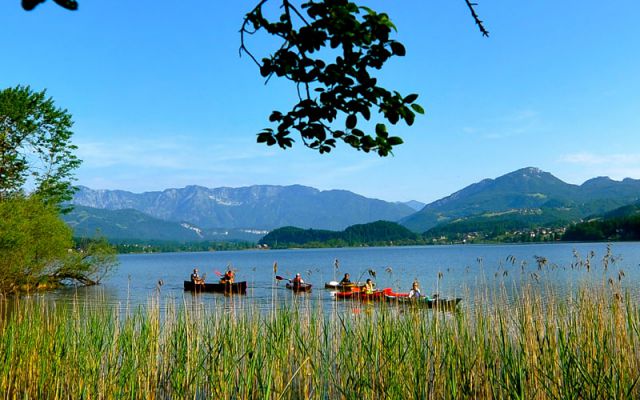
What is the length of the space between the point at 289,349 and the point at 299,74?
5072 millimetres

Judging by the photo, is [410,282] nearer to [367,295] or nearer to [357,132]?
[367,295]

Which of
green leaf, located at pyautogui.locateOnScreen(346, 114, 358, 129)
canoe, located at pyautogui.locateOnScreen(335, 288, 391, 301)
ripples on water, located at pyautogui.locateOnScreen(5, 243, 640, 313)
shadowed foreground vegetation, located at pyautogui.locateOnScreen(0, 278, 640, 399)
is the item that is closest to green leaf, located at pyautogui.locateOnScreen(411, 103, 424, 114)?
green leaf, located at pyautogui.locateOnScreen(346, 114, 358, 129)

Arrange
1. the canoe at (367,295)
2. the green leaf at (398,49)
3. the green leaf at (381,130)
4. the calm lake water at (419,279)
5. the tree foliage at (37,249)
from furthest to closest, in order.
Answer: the tree foliage at (37,249) < the calm lake water at (419,279) < the canoe at (367,295) < the green leaf at (381,130) < the green leaf at (398,49)

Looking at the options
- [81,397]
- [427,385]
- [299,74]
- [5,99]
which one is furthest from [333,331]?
[5,99]

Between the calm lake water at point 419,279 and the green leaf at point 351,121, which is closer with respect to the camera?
the green leaf at point 351,121

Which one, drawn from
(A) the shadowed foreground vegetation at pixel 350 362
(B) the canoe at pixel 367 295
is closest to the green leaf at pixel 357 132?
(A) the shadowed foreground vegetation at pixel 350 362

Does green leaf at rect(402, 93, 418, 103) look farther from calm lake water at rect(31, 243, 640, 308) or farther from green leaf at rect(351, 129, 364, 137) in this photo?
calm lake water at rect(31, 243, 640, 308)

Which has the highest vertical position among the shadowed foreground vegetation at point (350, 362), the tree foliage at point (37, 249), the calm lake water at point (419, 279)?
the tree foliage at point (37, 249)

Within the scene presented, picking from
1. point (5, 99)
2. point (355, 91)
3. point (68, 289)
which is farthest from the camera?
point (68, 289)

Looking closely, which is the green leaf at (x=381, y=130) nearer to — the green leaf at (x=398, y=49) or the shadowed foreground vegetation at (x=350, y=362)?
the green leaf at (x=398, y=49)

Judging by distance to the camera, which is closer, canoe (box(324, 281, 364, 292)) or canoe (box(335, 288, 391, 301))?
canoe (box(335, 288, 391, 301))

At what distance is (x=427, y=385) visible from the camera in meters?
6.16

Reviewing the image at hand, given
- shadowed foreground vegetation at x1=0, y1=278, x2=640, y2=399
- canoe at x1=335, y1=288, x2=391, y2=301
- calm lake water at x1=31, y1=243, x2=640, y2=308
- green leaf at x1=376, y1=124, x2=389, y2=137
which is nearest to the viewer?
green leaf at x1=376, y1=124, x2=389, y2=137

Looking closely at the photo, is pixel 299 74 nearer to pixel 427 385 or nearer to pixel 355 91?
pixel 355 91
